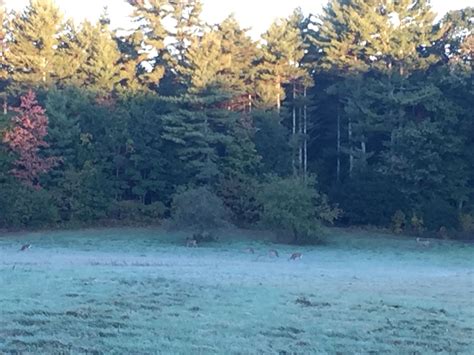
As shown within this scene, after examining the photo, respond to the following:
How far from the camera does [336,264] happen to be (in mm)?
32844

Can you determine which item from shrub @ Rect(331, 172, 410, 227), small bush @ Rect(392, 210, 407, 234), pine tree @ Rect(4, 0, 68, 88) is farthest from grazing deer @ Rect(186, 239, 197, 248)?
pine tree @ Rect(4, 0, 68, 88)

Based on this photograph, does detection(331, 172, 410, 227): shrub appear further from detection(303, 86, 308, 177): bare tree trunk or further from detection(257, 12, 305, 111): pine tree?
detection(257, 12, 305, 111): pine tree

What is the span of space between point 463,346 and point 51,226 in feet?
142

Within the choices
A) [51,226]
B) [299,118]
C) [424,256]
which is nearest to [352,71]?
→ [299,118]

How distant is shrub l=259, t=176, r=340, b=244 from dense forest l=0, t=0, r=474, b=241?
13.8 feet

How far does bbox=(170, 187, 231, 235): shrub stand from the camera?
140 ft

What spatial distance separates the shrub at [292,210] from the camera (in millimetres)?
43719

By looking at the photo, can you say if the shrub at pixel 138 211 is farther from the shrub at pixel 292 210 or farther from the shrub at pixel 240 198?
the shrub at pixel 292 210

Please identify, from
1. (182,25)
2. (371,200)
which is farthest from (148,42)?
(371,200)

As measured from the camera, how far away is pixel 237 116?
54.8 metres

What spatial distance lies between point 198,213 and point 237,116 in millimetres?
13744

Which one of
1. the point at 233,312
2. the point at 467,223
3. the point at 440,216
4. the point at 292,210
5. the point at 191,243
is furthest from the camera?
the point at 440,216

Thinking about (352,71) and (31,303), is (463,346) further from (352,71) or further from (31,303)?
(352,71)

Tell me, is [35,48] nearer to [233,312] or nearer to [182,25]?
[182,25]
